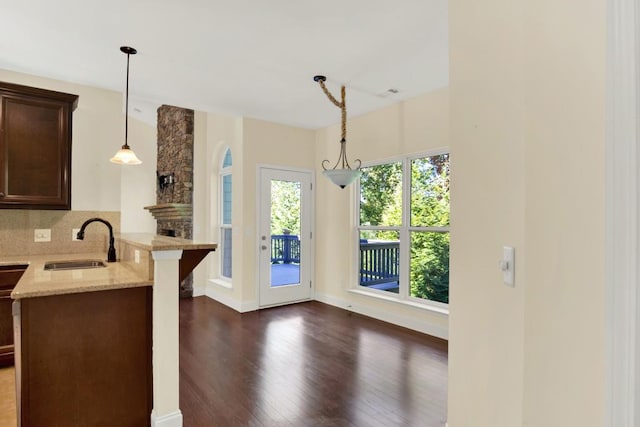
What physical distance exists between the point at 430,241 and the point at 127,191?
5.87 m

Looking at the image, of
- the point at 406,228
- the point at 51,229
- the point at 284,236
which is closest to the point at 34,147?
the point at 51,229

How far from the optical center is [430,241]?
402 centimetres

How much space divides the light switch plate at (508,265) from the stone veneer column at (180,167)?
514 cm

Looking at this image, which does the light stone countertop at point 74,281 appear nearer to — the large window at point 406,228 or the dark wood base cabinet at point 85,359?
the dark wood base cabinet at point 85,359

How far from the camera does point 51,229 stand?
3.33 m

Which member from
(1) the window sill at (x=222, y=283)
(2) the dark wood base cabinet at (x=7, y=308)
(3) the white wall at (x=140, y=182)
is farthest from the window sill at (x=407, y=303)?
(3) the white wall at (x=140, y=182)

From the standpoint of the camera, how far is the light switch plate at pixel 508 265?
4.04 ft

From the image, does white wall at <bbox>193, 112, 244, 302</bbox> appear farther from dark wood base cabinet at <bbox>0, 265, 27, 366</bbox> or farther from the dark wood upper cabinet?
dark wood base cabinet at <bbox>0, 265, 27, 366</bbox>

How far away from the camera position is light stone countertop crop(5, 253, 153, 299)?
179 cm

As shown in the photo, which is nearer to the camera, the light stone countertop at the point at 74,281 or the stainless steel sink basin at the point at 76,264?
the light stone countertop at the point at 74,281

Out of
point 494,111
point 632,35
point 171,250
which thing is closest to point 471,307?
point 494,111

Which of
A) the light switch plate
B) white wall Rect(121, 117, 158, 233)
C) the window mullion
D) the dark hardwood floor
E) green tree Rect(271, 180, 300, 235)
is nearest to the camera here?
the light switch plate

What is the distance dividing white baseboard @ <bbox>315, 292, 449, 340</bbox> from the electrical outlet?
3.51 metres

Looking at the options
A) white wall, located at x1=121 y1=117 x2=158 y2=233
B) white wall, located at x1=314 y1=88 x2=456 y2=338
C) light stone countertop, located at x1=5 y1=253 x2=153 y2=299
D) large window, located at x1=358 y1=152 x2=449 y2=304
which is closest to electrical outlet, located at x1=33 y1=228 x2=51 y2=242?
light stone countertop, located at x1=5 y1=253 x2=153 y2=299
